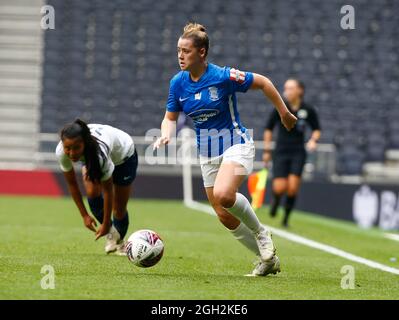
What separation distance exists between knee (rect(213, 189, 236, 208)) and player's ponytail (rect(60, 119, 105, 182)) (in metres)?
1.11

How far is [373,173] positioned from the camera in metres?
21.8

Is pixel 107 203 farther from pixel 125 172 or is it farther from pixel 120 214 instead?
pixel 120 214

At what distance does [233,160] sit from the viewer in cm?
759

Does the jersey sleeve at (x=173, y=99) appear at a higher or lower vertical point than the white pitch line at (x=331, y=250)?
higher

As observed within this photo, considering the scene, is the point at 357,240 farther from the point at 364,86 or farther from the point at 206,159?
the point at 364,86

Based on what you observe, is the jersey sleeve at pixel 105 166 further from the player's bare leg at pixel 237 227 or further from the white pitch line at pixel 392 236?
the white pitch line at pixel 392 236

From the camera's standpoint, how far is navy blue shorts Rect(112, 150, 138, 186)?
9031mm

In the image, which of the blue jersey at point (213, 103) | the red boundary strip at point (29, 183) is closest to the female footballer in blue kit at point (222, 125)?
the blue jersey at point (213, 103)

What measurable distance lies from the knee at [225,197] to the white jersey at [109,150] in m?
1.14

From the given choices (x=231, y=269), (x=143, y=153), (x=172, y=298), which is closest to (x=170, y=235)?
(x=231, y=269)

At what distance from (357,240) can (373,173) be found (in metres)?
9.04

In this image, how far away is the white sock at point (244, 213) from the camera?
24.8ft

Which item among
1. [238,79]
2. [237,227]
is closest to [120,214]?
[237,227]

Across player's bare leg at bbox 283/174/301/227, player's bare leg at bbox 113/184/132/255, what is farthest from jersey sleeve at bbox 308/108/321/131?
player's bare leg at bbox 113/184/132/255
